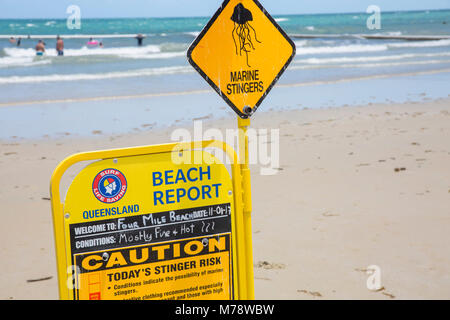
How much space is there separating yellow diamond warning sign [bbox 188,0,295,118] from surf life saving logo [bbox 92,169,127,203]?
65cm

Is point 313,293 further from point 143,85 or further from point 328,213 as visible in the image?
point 143,85

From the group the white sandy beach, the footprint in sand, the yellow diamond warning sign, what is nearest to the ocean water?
the white sandy beach

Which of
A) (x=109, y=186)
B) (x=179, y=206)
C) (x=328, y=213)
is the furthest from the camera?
(x=328, y=213)

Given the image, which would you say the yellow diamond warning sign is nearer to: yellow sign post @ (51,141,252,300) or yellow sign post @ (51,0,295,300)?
yellow sign post @ (51,0,295,300)

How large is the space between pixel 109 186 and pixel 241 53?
3.05 ft

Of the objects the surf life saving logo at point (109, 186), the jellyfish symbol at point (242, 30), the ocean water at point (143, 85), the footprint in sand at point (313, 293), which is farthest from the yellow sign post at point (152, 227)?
the ocean water at point (143, 85)

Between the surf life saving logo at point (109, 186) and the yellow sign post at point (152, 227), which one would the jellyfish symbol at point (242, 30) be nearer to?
the yellow sign post at point (152, 227)

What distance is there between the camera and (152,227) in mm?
2885

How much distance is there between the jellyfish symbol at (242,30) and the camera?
2895mm

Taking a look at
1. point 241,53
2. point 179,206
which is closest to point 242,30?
point 241,53

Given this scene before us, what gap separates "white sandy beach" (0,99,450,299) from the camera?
4.30 meters
